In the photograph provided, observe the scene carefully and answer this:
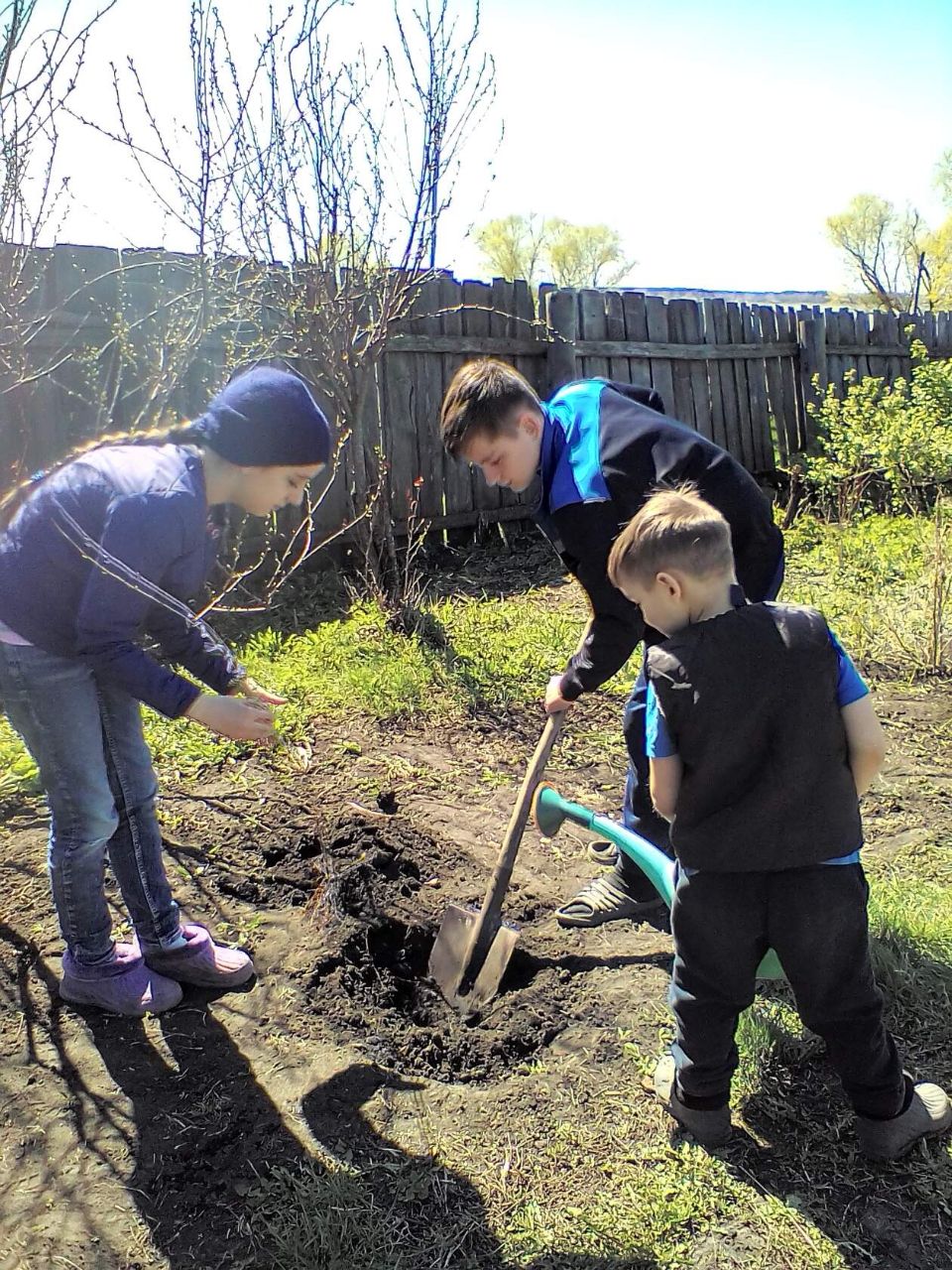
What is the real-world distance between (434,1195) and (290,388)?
176 centimetres

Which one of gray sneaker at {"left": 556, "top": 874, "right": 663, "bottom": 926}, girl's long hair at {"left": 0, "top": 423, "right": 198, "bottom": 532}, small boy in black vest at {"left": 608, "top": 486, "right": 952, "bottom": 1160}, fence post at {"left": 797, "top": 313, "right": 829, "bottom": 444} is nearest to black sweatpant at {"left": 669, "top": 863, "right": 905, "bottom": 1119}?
small boy in black vest at {"left": 608, "top": 486, "right": 952, "bottom": 1160}

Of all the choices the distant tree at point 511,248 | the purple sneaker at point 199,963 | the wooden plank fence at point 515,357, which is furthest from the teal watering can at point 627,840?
the distant tree at point 511,248

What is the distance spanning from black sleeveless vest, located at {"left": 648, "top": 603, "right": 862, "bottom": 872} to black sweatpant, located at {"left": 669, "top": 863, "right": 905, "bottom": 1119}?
8 cm

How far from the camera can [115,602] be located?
2.08 m

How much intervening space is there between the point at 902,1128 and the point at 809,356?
9232 mm

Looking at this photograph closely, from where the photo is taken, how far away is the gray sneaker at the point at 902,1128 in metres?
1.99

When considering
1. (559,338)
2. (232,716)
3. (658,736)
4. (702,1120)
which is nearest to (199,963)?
(232,716)

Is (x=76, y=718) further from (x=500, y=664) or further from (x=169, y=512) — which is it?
(x=500, y=664)

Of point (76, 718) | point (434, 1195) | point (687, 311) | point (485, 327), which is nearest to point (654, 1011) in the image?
point (434, 1195)

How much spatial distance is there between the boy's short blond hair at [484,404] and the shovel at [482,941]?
0.85 metres

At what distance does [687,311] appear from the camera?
891cm

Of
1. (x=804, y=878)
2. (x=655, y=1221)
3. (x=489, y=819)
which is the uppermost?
(x=804, y=878)

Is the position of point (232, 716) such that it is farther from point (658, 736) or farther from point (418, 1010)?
point (418, 1010)

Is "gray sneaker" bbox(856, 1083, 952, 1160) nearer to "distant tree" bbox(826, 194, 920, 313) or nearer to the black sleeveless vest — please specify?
the black sleeveless vest
